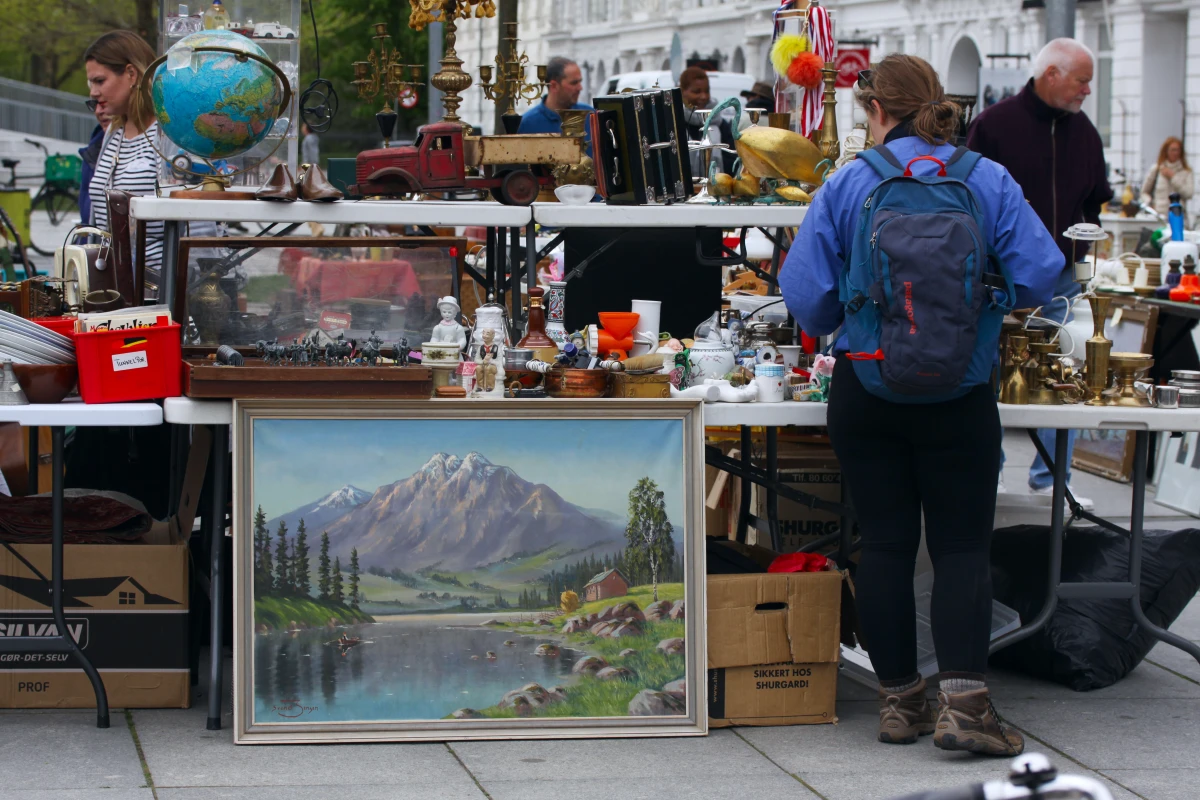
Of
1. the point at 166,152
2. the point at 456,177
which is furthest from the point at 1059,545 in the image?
the point at 166,152

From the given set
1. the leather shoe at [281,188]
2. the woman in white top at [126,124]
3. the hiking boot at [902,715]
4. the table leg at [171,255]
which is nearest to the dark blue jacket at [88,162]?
the woman in white top at [126,124]

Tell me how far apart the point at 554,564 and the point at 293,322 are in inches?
48.3

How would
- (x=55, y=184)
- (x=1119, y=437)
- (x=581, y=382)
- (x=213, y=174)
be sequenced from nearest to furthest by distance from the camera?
(x=581, y=382) < (x=213, y=174) < (x=1119, y=437) < (x=55, y=184)

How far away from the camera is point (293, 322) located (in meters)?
4.87

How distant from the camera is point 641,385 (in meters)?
4.45

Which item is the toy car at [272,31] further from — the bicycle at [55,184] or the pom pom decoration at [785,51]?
the bicycle at [55,184]

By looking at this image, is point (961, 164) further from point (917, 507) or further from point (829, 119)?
point (829, 119)

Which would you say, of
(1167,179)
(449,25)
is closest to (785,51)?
(449,25)

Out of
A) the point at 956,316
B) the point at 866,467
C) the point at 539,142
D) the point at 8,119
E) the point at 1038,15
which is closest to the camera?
the point at 956,316

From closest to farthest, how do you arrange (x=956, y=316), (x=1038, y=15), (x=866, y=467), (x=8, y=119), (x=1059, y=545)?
(x=956, y=316), (x=866, y=467), (x=1059, y=545), (x=1038, y=15), (x=8, y=119)

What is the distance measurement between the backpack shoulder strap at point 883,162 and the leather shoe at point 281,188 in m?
1.68

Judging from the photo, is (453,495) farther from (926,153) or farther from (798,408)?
(926,153)

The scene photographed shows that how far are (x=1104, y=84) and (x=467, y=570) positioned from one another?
2524 centimetres
